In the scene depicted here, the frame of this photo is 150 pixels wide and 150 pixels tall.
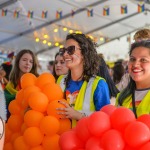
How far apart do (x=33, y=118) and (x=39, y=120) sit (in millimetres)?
46

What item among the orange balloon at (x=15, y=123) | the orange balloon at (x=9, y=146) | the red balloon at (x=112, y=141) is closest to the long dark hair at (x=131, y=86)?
the red balloon at (x=112, y=141)

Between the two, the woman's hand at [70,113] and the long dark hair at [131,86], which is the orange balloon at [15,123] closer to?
the woman's hand at [70,113]

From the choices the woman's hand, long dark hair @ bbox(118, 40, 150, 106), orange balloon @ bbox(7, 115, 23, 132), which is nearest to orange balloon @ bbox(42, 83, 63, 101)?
the woman's hand

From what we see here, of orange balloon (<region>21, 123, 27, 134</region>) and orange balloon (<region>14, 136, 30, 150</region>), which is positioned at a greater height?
orange balloon (<region>21, 123, 27, 134</region>)

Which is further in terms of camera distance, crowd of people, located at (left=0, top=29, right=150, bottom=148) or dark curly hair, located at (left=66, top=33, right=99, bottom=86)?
dark curly hair, located at (left=66, top=33, right=99, bottom=86)

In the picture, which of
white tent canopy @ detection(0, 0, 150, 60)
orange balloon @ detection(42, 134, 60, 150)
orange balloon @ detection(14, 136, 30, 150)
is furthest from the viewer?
white tent canopy @ detection(0, 0, 150, 60)

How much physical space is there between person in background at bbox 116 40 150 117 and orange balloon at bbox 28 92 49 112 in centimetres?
52

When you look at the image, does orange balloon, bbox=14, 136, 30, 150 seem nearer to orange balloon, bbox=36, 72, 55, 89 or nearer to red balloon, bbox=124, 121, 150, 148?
orange balloon, bbox=36, 72, 55, 89

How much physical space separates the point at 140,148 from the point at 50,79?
1169 mm

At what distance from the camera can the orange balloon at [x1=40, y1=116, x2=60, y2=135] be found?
2.11 metres

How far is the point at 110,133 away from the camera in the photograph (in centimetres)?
144

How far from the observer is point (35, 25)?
1233 cm

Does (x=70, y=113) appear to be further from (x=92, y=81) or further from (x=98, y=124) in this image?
(x=98, y=124)

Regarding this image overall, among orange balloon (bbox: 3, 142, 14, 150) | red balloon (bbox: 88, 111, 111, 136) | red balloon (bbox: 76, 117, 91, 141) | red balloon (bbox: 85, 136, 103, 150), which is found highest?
red balloon (bbox: 88, 111, 111, 136)
